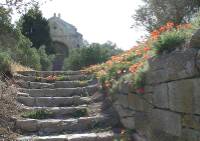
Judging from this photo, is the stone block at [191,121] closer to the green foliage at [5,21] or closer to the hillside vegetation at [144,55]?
the hillside vegetation at [144,55]

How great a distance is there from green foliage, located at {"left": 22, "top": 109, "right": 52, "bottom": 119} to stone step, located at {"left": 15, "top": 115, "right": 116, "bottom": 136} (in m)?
0.35

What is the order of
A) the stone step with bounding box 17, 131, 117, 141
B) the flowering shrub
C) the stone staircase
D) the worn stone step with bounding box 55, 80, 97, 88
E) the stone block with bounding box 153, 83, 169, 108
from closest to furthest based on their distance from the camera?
1. the stone block with bounding box 153, 83, 169, 108
2. the flowering shrub
3. the stone step with bounding box 17, 131, 117, 141
4. the stone staircase
5. the worn stone step with bounding box 55, 80, 97, 88

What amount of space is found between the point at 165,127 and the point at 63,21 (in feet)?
108

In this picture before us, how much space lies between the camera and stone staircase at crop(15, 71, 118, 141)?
6.84 metres

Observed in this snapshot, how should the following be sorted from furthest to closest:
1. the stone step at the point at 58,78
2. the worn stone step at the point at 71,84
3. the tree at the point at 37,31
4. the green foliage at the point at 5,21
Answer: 1. the tree at the point at 37,31
2. the stone step at the point at 58,78
3. the worn stone step at the point at 71,84
4. the green foliage at the point at 5,21

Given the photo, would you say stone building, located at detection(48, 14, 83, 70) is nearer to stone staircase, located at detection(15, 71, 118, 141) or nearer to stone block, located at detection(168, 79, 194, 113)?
stone staircase, located at detection(15, 71, 118, 141)

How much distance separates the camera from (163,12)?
1173 cm

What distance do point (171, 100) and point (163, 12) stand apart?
293 inches

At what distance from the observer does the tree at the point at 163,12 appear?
10453 mm

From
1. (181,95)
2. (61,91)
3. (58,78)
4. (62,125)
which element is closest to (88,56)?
(58,78)

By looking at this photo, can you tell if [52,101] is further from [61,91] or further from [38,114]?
[38,114]

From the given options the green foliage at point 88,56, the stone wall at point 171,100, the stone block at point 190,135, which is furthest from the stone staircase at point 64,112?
the green foliage at point 88,56

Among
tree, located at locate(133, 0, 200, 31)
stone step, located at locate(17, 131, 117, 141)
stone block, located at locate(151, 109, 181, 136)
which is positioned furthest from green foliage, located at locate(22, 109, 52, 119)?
tree, located at locate(133, 0, 200, 31)

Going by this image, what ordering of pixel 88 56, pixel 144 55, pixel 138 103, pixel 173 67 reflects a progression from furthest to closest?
pixel 88 56 → pixel 144 55 → pixel 138 103 → pixel 173 67
